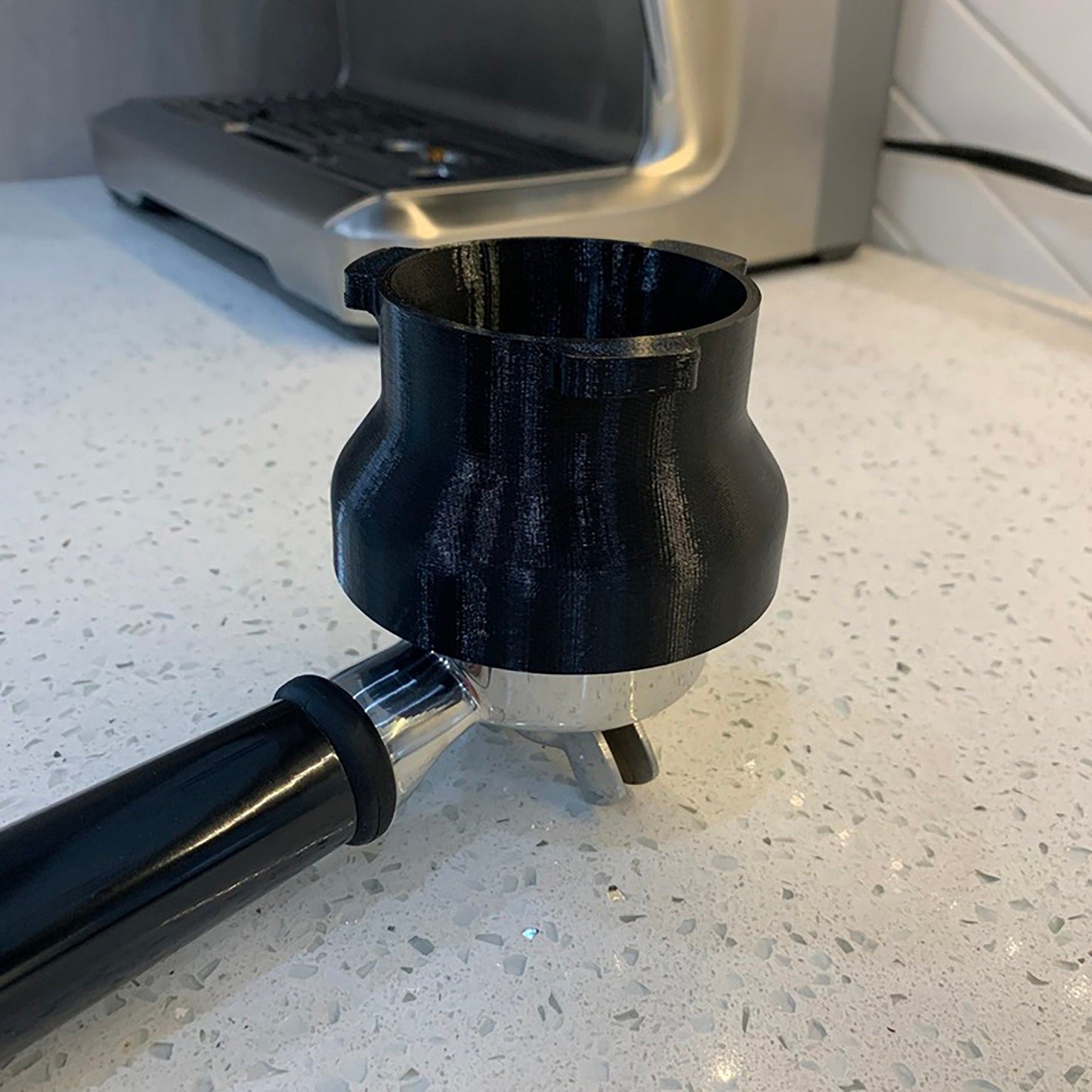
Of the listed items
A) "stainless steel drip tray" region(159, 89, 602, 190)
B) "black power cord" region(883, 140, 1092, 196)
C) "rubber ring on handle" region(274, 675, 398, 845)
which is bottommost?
"rubber ring on handle" region(274, 675, 398, 845)

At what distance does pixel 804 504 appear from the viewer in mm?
427

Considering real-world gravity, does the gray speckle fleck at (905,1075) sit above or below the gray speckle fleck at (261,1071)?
below

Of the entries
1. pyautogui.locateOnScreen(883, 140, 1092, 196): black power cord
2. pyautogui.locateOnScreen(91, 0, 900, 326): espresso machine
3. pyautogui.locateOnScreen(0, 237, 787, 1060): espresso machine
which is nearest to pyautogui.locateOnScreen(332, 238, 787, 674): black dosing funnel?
pyautogui.locateOnScreen(0, 237, 787, 1060): espresso machine

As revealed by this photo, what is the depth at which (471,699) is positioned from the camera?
24 cm

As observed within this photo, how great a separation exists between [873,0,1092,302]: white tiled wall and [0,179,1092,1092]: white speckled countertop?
Answer: 0.20 metres

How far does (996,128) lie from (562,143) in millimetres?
259

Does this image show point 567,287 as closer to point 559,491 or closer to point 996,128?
point 559,491

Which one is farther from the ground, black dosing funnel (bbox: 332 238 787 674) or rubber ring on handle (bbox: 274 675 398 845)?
black dosing funnel (bbox: 332 238 787 674)

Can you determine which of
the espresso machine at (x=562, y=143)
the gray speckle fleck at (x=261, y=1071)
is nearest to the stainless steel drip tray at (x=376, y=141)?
the espresso machine at (x=562, y=143)

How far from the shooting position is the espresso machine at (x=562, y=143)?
0.57 metres

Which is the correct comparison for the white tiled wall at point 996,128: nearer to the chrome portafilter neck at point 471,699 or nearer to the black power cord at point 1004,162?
the black power cord at point 1004,162

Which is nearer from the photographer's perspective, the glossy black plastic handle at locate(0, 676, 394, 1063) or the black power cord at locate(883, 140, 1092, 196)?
the glossy black plastic handle at locate(0, 676, 394, 1063)

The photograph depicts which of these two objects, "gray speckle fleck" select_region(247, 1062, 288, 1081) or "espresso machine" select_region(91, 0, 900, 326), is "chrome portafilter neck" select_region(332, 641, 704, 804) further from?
"espresso machine" select_region(91, 0, 900, 326)

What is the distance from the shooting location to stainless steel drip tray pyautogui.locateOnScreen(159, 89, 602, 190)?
1.96 ft
